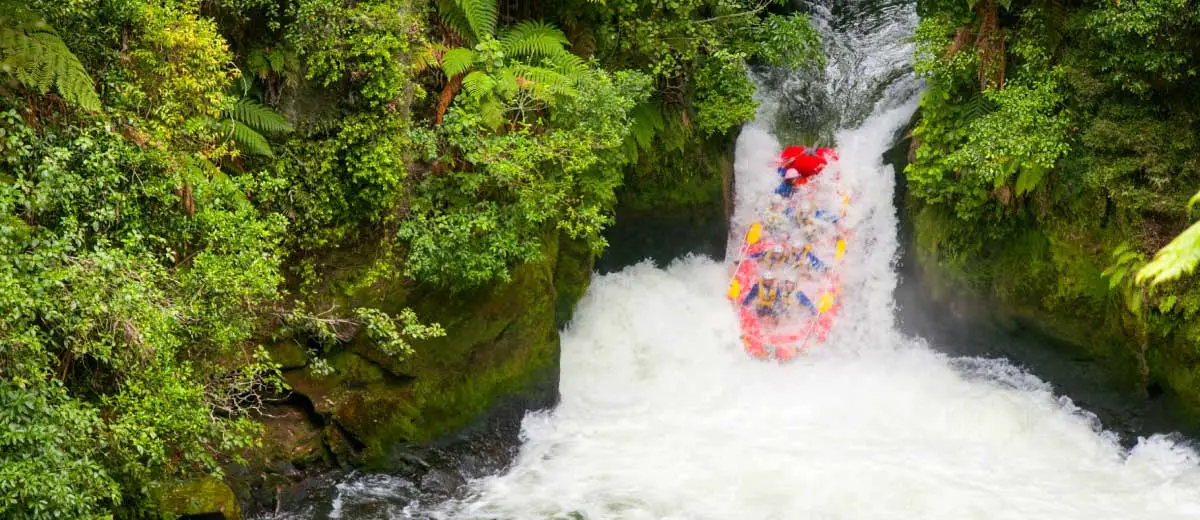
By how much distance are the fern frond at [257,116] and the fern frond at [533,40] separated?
2827mm

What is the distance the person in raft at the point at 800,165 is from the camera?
14953mm

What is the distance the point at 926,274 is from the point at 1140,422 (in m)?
3.24

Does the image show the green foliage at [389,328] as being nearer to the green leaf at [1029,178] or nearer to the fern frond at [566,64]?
the fern frond at [566,64]

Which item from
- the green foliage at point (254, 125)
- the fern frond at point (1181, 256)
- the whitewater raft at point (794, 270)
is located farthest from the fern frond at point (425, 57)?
the fern frond at point (1181, 256)

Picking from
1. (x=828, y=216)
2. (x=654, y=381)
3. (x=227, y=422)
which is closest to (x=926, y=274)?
(x=828, y=216)

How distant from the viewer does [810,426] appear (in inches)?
449

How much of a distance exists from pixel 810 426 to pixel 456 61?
Result: 5.67 meters

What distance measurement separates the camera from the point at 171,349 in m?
7.12

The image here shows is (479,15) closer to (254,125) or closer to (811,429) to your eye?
(254,125)

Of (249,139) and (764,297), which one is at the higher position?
(249,139)

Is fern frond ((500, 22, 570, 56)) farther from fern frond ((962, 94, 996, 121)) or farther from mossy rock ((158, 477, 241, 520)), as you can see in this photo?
mossy rock ((158, 477, 241, 520))

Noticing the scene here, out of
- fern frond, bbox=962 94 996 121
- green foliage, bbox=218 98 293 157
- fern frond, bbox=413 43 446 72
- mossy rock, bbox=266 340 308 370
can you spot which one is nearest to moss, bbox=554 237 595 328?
fern frond, bbox=413 43 446 72

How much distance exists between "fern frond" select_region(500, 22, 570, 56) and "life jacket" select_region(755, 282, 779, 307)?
4736mm

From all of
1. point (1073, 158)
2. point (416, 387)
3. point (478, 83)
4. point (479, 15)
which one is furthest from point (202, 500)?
point (1073, 158)
